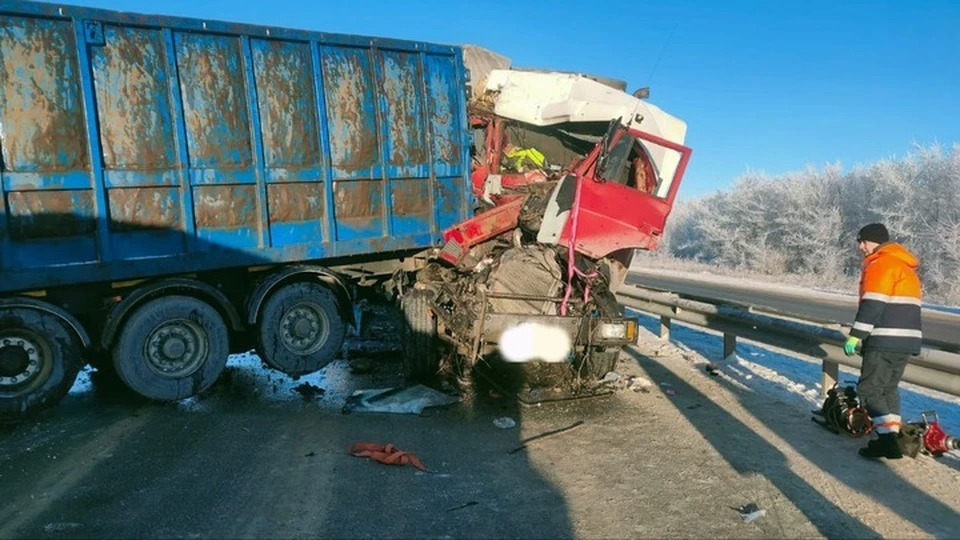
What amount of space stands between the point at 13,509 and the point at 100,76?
327cm

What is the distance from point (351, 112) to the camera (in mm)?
6000

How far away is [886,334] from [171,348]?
5568 mm

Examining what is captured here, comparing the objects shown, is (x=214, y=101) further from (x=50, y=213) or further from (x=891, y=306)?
(x=891, y=306)

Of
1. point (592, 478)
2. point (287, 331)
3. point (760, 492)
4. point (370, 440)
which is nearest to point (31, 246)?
point (287, 331)

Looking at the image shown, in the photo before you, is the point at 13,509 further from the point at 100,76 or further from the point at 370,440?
the point at 100,76

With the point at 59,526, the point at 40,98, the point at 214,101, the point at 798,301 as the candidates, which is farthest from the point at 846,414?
the point at 798,301

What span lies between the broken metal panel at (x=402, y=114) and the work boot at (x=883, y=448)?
4642 mm

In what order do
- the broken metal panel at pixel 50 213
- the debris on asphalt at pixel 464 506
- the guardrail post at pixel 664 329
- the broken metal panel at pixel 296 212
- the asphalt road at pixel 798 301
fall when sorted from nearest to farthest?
the debris on asphalt at pixel 464 506 → the broken metal panel at pixel 50 213 → the broken metal panel at pixel 296 212 → the guardrail post at pixel 664 329 → the asphalt road at pixel 798 301

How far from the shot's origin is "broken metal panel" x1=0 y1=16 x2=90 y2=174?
4.48 metres

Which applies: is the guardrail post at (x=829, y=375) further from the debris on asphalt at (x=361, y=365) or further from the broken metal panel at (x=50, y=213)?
the broken metal panel at (x=50, y=213)

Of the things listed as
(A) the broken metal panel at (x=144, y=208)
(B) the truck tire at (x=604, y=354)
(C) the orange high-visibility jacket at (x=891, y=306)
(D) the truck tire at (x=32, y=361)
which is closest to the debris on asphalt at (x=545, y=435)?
(B) the truck tire at (x=604, y=354)

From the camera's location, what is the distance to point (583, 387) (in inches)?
223

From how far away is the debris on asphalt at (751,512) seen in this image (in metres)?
3.20

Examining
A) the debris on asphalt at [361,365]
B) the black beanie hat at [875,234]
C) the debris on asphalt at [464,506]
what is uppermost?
the black beanie hat at [875,234]
